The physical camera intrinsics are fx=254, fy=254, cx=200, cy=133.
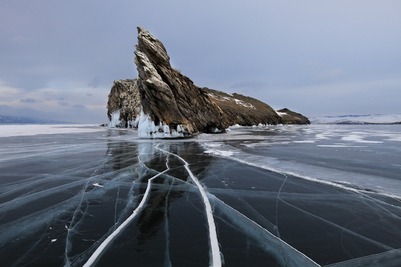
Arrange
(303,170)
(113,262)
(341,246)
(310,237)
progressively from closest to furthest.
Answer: (113,262)
(341,246)
(310,237)
(303,170)

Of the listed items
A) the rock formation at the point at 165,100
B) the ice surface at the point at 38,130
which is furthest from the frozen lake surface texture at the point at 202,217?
the ice surface at the point at 38,130

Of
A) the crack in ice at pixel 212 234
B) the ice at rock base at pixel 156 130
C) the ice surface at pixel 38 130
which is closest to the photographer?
the crack in ice at pixel 212 234

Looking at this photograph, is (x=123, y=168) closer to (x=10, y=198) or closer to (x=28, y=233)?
(x=10, y=198)

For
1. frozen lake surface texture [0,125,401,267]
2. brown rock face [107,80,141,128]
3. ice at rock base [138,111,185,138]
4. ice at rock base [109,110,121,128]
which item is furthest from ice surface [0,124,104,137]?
frozen lake surface texture [0,125,401,267]

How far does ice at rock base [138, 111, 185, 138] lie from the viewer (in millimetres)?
34094

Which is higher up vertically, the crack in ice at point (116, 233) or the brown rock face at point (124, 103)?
the brown rock face at point (124, 103)

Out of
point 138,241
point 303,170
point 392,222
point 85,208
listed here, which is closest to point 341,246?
point 392,222

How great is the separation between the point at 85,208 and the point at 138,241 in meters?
2.99

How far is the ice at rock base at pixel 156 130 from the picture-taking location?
34.1 metres

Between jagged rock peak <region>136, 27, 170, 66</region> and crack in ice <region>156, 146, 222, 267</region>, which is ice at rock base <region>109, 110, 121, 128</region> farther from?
crack in ice <region>156, 146, 222, 267</region>

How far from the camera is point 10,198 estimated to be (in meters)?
8.54

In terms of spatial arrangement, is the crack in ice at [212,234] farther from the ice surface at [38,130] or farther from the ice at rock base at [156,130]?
the ice surface at [38,130]

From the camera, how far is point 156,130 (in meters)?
34.5

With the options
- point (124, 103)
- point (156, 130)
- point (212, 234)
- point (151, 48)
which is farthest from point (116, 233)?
point (124, 103)
